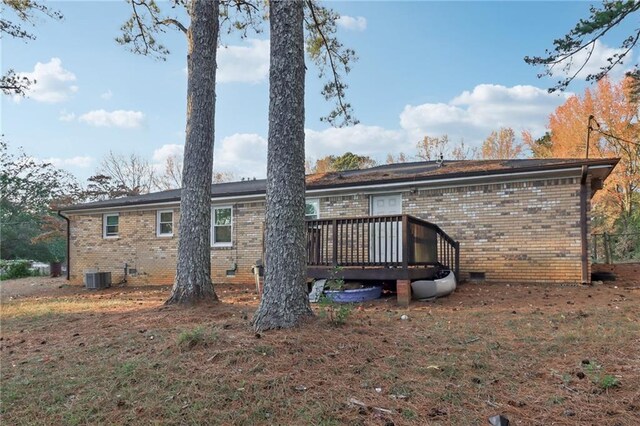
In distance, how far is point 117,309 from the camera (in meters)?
7.79

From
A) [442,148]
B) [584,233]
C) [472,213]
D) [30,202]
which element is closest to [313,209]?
[472,213]

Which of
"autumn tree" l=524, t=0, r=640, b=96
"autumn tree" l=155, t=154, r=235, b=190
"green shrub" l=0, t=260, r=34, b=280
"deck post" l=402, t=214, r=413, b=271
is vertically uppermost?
"autumn tree" l=155, t=154, r=235, b=190

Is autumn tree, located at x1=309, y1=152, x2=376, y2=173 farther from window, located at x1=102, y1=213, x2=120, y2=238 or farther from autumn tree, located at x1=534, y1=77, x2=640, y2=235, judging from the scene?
window, located at x1=102, y1=213, x2=120, y2=238

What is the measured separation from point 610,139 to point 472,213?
16609 millimetres

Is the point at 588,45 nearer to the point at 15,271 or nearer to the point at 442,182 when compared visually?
the point at 442,182

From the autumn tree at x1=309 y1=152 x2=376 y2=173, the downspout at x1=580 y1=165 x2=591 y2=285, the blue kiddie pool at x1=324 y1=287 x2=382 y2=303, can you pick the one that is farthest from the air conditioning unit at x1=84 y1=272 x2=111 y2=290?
the autumn tree at x1=309 y1=152 x2=376 y2=173

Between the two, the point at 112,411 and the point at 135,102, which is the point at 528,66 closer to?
the point at 112,411

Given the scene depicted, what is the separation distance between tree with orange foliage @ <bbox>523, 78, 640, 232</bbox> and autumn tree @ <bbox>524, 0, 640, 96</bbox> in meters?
15.4

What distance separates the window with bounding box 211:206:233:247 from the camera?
13656 millimetres

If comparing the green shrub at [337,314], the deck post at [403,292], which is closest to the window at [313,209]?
the deck post at [403,292]

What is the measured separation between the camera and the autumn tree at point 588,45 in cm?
731

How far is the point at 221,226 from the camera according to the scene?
1382 centimetres

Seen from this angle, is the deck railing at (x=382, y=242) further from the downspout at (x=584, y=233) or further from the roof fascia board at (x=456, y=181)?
the downspout at (x=584, y=233)

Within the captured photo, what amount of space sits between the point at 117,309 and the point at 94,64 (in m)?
7.01
